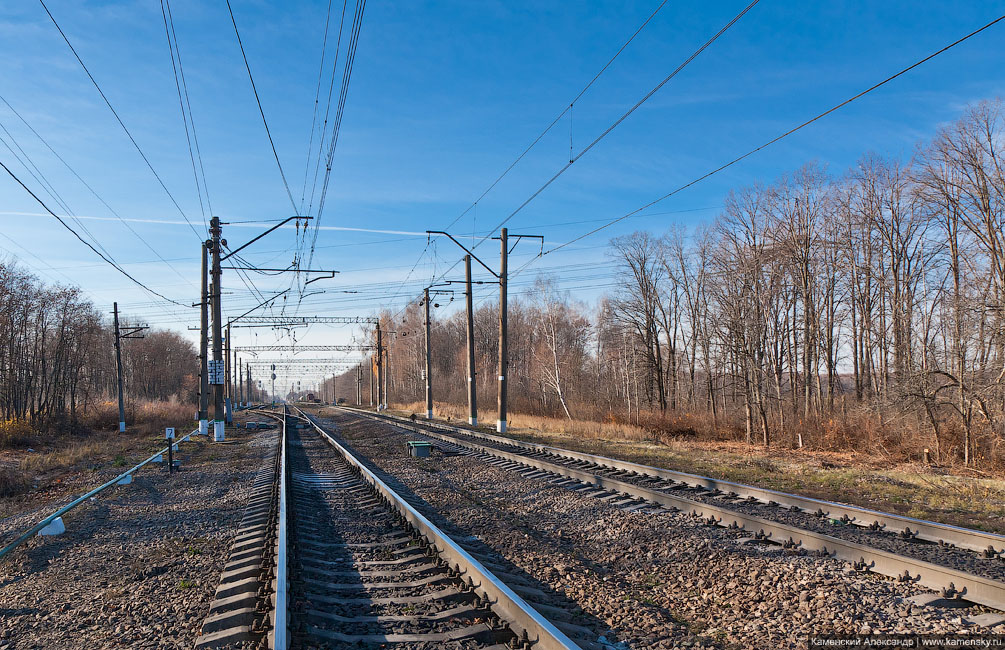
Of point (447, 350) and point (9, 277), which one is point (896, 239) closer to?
point (9, 277)

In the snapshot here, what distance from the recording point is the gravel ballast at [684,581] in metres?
4.63

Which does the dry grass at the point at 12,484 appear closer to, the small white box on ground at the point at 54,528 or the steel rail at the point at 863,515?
the small white box on ground at the point at 54,528

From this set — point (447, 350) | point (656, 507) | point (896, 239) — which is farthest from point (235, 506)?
point (447, 350)

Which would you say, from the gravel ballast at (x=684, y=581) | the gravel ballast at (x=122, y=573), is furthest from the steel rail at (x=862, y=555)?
the gravel ballast at (x=122, y=573)

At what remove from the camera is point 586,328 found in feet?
204

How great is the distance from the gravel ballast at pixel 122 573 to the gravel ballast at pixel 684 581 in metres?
3.11

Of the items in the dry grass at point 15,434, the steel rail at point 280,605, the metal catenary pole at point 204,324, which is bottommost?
the dry grass at point 15,434

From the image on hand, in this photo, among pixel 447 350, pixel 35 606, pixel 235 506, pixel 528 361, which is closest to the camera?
pixel 35 606

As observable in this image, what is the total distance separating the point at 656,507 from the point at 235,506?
6.86 meters

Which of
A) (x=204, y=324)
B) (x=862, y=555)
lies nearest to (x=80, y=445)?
(x=204, y=324)

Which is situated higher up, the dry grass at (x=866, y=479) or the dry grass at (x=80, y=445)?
the dry grass at (x=866, y=479)

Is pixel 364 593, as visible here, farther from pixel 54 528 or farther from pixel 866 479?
pixel 866 479

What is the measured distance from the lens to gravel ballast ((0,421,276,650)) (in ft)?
16.0

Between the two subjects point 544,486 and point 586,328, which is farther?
point 586,328
